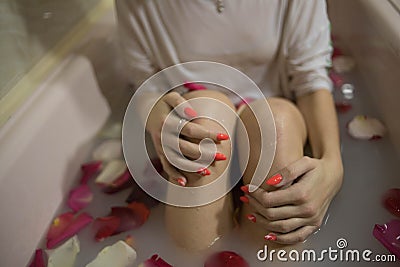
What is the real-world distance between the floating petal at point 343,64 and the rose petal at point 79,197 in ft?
2.20

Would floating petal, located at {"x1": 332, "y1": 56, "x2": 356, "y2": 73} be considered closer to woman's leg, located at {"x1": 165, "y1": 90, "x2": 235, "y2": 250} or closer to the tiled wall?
woman's leg, located at {"x1": 165, "y1": 90, "x2": 235, "y2": 250}

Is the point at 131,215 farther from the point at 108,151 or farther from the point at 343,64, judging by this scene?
the point at 343,64

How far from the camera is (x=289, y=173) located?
2.60ft

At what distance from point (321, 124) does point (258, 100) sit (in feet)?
0.41

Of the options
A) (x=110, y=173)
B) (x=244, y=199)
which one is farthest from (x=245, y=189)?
(x=110, y=173)

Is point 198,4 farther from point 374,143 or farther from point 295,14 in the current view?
point 374,143

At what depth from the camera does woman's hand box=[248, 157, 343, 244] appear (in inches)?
31.1

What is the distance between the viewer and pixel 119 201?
1.03 metres

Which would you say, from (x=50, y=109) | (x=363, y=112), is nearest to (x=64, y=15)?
(x=50, y=109)

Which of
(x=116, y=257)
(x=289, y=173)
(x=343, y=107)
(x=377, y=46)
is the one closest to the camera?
(x=289, y=173)

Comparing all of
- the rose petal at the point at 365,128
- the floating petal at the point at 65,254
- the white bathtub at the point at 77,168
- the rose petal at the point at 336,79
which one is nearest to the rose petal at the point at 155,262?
the white bathtub at the point at 77,168

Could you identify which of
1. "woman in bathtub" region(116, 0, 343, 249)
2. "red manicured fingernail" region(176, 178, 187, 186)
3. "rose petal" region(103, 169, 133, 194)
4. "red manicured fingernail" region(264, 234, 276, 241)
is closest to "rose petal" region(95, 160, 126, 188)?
"rose petal" region(103, 169, 133, 194)

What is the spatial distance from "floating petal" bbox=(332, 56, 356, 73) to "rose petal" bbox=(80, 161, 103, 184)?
62cm

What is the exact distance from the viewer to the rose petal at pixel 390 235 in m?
0.82
